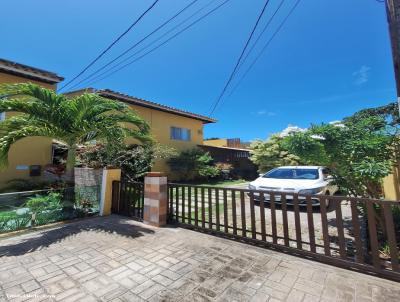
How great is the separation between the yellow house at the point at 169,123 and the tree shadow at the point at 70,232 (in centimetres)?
763

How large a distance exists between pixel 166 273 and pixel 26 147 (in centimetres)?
957

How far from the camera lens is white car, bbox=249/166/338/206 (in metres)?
6.37

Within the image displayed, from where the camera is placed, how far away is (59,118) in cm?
516

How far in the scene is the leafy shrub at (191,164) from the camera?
567 inches

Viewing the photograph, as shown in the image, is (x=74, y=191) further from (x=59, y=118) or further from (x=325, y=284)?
(x=325, y=284)

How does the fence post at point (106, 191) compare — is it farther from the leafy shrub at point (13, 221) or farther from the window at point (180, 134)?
the window at point (180, 134)

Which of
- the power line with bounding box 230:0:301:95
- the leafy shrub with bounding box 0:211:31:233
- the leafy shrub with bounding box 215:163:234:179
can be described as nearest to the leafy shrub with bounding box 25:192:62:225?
the leafy shrub with bounding box 0:211:31:233

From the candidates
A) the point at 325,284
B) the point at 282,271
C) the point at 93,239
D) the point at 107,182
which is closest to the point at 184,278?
the point at 282,271

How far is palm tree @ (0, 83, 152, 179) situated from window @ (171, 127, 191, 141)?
387 inches

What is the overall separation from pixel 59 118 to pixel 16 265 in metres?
3.43

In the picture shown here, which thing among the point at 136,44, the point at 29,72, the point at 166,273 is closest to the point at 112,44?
the point at 136,44

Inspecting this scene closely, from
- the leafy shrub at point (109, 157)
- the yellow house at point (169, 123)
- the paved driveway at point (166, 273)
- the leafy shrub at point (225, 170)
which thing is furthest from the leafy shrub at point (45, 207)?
the leafy shrub at point (225, 170)

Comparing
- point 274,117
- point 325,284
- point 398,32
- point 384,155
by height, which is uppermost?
point 274,117

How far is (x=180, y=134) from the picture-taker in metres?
16.1
